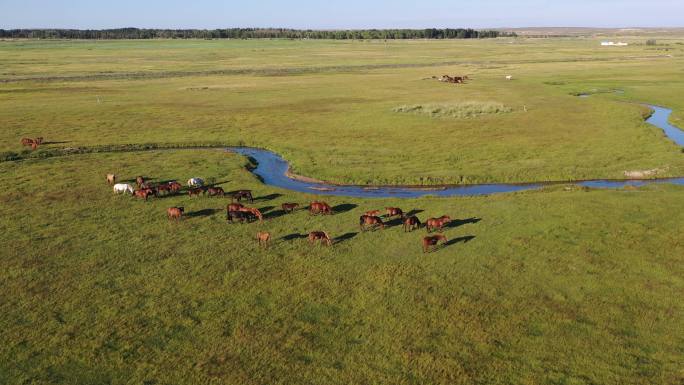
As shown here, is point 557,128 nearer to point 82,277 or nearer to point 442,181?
point 442,181

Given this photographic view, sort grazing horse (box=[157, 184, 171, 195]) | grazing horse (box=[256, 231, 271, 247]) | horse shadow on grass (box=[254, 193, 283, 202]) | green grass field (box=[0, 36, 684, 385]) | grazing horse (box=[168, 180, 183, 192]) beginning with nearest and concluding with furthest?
green grass field (box=[0, 36, 684, 385]) < grazing horse (box=[256, 231, 271, 247]) < horse shadow on grass (box=[254, 193, 283, 202]) < grazing horse (box=[157, 184, 171, 195]) < grazing horse (box=[168, 180, 183, 192])

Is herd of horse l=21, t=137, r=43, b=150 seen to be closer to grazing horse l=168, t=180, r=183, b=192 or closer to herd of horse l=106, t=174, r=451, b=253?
herd of horse l=106, t=174, r=451, b=253

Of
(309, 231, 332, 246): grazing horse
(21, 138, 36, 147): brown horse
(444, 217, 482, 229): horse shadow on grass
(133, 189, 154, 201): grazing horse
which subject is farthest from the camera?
(21, 138, 36, 147): brown horse

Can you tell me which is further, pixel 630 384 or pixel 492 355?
pixel 492 355

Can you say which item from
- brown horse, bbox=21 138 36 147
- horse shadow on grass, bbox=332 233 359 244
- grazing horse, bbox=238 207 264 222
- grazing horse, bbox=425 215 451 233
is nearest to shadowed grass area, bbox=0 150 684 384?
horse shadow on grass, bbox=332 233 359 244

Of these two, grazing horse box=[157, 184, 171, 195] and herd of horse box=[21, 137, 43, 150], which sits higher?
herd of horse box=[21, 137, 43, 150]

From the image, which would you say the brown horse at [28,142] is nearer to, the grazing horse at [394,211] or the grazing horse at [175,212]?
the grazing horse at [175,212]

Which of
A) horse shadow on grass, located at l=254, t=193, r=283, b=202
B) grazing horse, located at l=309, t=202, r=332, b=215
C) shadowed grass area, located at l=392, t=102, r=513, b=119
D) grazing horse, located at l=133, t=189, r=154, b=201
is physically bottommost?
horse shadow on grass, located at l=254, t=193, r=283, b=202

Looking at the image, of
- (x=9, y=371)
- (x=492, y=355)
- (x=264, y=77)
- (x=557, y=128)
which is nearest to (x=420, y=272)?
(x=492, y=355)

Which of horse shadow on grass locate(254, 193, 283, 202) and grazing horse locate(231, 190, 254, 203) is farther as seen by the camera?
horse shadow on grass locate(254, 193, 283, 202)
